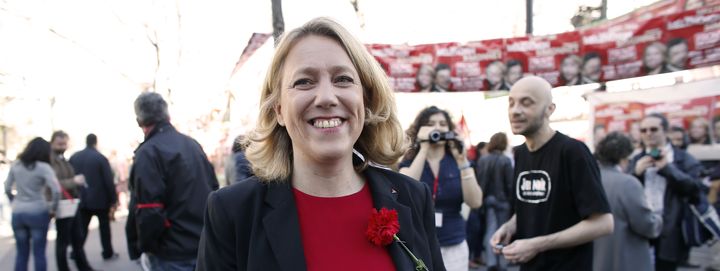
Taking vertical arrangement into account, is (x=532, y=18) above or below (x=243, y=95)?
above

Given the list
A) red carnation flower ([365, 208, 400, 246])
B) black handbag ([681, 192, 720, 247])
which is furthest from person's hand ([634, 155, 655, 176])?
red carnation flower ([365, 208, 400, 246])

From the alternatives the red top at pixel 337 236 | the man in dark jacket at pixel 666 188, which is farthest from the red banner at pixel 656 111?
the red top at pixel 337 236

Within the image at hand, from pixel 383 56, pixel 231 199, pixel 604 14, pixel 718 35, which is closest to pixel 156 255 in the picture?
pixel 231 199

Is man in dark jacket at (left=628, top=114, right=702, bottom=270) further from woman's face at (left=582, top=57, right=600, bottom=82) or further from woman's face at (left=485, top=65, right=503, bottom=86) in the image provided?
woman's face at (left=485, top=65, right=503, bottom=86)

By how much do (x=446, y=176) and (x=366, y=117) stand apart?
7.45ft

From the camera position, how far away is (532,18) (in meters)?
10.0

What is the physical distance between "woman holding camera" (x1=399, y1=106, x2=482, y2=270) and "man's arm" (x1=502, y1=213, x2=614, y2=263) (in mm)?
887

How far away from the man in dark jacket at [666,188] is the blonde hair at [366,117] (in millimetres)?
3898

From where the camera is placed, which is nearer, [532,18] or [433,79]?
[433,79]

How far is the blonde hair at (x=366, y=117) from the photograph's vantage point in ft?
5.44

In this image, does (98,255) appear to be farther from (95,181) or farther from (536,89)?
(536,89)

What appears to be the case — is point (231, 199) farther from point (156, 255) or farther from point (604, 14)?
point (604, 14)

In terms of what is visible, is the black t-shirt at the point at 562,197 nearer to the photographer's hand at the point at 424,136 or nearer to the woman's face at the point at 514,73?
the photographer's hand at the point at 424,136

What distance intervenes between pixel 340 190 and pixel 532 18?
30.3ft
